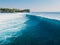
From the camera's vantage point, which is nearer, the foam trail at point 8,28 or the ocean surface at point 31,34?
the ocean surface at point 31,34

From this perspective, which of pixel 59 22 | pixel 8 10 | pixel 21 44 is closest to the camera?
pixel 21 44

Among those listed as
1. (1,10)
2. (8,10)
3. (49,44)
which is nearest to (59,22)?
(49,44)

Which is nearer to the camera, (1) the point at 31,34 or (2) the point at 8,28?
(1) the point at 31,34

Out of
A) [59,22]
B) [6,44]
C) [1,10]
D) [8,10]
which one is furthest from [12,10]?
[6,44]

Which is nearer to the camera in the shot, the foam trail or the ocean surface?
the ocean surface

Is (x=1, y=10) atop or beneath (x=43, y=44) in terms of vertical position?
beneath

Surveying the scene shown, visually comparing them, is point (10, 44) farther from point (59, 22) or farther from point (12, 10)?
point (12, 10)

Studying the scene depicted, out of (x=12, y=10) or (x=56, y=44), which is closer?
(x=56, y=44)

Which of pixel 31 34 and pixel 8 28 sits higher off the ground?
pixel 31 34

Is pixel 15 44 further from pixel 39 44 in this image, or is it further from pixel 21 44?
pixel 39 44

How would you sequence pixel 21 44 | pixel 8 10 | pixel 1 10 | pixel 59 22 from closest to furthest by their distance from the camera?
pixel 21 44 < pixel 59 22 < pixel 1 10 < pixel 8 10
